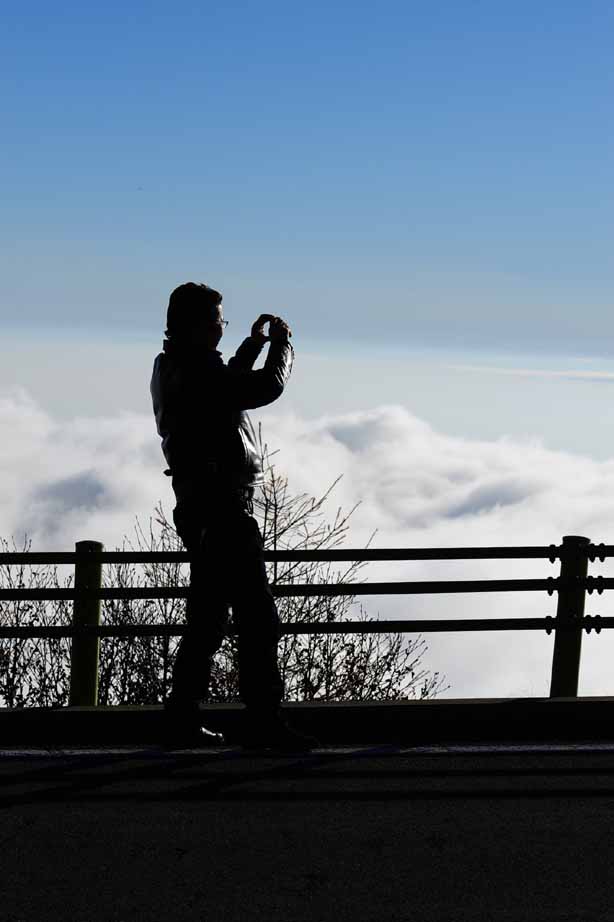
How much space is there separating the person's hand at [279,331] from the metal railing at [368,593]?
5.20 feet

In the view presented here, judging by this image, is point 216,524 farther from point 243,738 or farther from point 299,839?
point 299,839

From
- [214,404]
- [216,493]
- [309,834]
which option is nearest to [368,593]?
[216,493]

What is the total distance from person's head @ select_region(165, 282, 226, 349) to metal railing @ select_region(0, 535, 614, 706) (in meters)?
1.53

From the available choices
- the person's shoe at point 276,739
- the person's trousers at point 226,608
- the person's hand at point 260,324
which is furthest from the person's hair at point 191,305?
the person's shoe at point 276,739

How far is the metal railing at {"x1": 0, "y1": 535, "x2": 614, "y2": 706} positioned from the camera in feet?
25.7

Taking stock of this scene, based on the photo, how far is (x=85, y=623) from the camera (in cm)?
785

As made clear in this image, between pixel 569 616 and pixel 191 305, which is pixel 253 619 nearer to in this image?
pixel 191 305

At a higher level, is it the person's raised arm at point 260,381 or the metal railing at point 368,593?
the person's raised arm at point 260,381

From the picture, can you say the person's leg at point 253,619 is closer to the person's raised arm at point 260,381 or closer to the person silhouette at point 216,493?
the person silhouette at point 216,493

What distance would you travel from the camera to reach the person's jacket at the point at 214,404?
21.5ft

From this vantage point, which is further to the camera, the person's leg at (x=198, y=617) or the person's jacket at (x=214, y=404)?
the person's leg at (x=198, y=617)

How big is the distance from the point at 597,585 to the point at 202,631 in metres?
2.64

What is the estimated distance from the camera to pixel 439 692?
23.1 meters

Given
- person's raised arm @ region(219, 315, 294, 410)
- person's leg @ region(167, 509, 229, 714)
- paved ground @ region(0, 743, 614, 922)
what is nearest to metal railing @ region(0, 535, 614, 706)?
person's leg @ region(167, 509, 229, 714)
